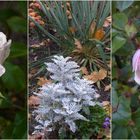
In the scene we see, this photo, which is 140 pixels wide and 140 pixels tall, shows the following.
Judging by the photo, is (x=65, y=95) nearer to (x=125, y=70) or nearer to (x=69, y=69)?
(x=69, y=69)

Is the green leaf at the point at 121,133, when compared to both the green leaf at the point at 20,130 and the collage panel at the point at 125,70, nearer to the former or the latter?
the collage panel at the point at 125,70

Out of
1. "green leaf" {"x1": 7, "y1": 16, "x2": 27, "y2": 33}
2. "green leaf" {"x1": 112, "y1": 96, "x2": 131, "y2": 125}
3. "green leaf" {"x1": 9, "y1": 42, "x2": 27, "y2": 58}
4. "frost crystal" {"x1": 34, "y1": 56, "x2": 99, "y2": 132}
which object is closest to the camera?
"frost crystal" {"x1": 34, "y1": 56, "x2": 99, "y2": 132}

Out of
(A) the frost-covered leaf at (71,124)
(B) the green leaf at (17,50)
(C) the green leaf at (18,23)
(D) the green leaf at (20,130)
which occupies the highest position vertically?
(C) the green leaf at (18,23)

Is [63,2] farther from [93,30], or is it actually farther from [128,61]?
[128,61]

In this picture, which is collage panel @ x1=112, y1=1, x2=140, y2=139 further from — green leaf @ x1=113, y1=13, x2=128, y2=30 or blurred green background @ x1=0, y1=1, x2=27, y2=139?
blurred green background @ x1=0, y1=1, x2=27, y2=139

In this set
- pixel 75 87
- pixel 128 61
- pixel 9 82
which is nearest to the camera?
pixel 75 87

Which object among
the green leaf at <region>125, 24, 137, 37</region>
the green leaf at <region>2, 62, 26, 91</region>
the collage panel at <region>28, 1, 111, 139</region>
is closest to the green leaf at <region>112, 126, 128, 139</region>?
the collage panel at <region>28, 1, 111, 139</region>

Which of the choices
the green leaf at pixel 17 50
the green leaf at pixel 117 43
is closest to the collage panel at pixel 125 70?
the green leaf at pixel 117 43

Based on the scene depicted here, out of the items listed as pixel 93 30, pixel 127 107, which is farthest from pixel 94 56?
pixel 127 107
